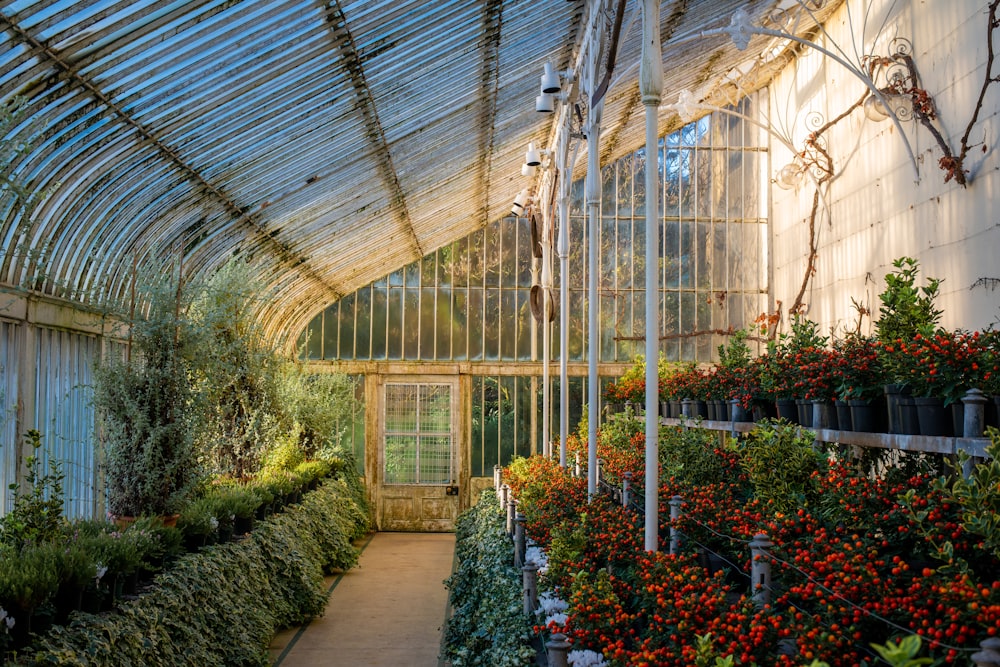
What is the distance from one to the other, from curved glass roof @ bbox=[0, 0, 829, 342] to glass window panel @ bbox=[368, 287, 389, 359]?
313 centimetres

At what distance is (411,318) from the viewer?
48.8 feet

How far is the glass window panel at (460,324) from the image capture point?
48.6ft

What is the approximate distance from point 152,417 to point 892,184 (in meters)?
7.59

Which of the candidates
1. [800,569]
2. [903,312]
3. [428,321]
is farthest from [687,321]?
[800,569]

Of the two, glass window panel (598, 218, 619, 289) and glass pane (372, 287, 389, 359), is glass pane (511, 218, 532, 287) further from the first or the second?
glass pane (372, 287, 389, 359)

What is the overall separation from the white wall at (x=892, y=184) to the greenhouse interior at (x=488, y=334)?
0.05 metres

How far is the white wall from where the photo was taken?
8367mm

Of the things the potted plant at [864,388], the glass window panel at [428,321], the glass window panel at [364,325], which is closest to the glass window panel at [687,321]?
the glass window panel at [428,321]

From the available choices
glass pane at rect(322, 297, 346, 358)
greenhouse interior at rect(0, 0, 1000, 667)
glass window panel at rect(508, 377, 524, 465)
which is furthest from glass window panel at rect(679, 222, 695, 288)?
glass pane at rect(322, 297, 346, 358)

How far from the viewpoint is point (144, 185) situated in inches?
277

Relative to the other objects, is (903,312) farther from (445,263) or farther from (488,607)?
(445,263)

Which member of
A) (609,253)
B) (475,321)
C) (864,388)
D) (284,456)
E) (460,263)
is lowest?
(284,456)

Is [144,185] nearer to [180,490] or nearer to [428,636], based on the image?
[180,490]

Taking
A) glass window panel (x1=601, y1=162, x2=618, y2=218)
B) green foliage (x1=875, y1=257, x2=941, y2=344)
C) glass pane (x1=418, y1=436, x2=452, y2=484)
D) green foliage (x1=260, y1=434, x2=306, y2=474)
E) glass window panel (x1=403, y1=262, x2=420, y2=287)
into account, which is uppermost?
glass window panel (x1=601, y1=162, x2=618, y2=218)
